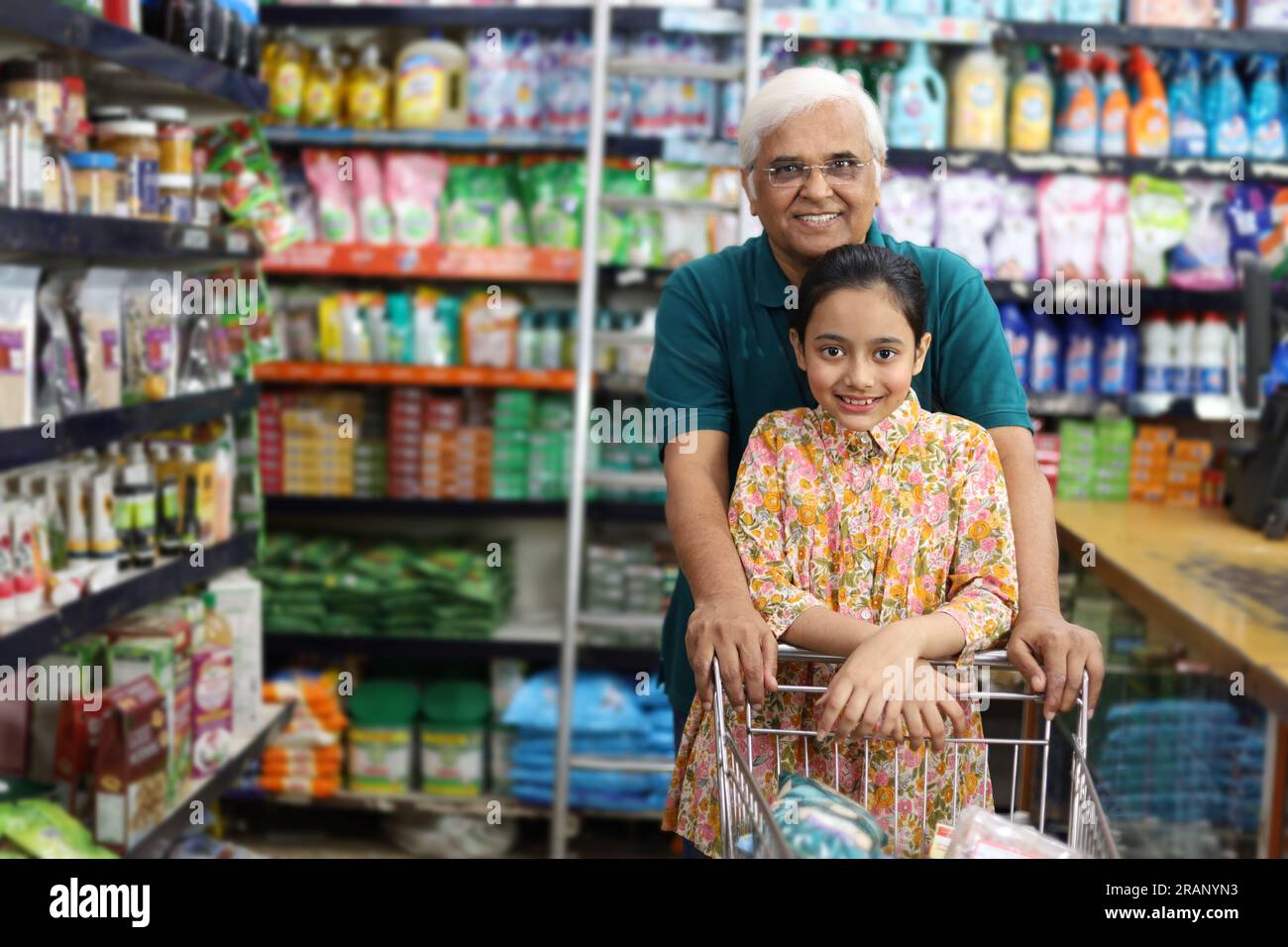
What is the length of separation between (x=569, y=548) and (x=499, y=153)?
52.4 inches

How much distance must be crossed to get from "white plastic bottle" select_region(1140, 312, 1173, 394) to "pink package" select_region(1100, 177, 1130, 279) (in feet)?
0.59

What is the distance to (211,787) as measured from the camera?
10.1 feet

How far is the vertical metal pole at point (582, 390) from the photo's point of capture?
157 inches

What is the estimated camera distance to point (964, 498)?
1590 mm

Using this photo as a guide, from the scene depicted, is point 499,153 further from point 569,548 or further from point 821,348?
point 821,348

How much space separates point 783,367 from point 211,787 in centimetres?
188

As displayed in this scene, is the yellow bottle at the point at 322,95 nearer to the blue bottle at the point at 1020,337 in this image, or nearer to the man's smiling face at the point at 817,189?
the blue bottle at the point at 1020,337

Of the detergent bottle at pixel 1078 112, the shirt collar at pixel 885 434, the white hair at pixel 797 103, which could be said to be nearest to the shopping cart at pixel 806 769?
the shirt collar at pixel 885 434

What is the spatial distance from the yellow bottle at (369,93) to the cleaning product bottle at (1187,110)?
239 cm

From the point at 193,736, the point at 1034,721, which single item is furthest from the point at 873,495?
the point at 193,736

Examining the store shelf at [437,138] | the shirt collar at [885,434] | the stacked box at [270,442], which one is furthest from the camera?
the stacked box at [270,442]

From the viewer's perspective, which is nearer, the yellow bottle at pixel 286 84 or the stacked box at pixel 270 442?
the yellow bottle at pixel 286 84

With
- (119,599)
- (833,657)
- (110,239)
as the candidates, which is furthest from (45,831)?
(833,657)

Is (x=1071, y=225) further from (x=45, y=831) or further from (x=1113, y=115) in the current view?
(x=45, y=831)
